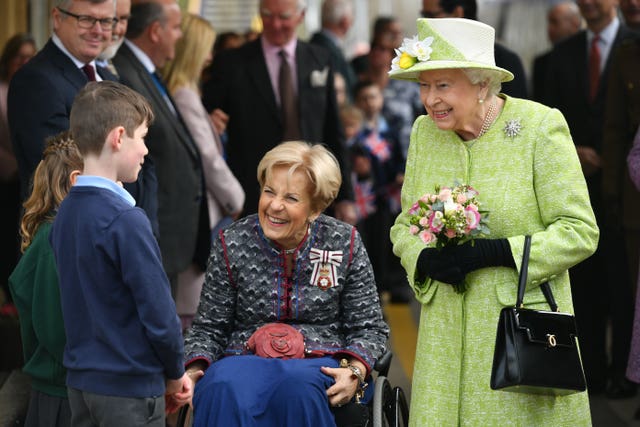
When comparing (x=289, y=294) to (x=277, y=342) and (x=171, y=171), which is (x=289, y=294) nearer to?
(x=277, y=342)

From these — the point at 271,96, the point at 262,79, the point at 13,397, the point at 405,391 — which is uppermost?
the point at 262,79

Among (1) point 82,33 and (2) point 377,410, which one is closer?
(2) point 377,410

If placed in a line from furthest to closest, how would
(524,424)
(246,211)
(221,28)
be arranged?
(221,28) → (246,211) → (524,424)

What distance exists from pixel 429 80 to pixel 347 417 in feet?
4.46

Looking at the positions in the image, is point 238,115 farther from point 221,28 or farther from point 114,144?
point 221,28

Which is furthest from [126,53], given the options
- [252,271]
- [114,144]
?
[114,144]

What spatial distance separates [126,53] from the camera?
6.84 m

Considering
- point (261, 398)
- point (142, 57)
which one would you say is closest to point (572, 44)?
point (142, 57)

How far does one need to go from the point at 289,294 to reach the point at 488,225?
0.95m

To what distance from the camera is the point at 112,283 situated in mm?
4016

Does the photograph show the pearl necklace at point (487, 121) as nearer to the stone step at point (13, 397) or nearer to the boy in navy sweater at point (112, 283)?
the boy in navy sweater at point (112, 283)

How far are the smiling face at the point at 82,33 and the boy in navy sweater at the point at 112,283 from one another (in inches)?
64.9

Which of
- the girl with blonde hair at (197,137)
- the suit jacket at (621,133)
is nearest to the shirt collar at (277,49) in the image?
the girl with blonde hair at (197,137)

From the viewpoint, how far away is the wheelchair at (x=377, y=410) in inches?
183
